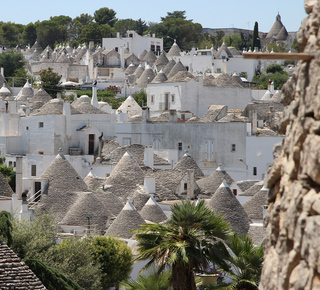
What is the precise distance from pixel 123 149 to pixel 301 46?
160 ft

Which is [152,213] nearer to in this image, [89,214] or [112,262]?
[89,214]

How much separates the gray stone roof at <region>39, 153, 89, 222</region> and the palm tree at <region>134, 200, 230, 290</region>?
25.3 metres

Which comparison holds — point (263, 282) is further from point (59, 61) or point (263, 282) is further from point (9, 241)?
point (59, 61)

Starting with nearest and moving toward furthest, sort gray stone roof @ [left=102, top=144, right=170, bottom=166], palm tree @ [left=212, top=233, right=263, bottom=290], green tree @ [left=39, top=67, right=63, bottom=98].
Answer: palm tree @ [left=212, top=233, right=263, bottom=290] < gray stone roof @ [left=102, top=144, right=170, bottom=166] < green tree @ [left=39, top=67, right=63, bottom=98]

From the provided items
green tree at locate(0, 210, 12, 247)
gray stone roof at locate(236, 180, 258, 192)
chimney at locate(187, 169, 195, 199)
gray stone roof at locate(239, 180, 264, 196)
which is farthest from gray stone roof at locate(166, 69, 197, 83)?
green tree at locate(0, 210, 12, 247)

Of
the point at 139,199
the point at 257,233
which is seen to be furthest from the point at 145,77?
the point at 257,233

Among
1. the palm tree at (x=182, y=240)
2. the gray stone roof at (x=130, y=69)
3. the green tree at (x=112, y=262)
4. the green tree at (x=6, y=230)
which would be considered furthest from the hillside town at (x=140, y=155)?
the palm tree at (x=182, y=240)

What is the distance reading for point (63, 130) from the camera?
192ft

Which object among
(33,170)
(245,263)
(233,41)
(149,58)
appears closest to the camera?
(245,263)

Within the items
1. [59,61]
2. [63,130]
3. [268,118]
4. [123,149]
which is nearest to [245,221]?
[123,149]

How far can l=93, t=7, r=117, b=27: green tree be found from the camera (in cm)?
16516

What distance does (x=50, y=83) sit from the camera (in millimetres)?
92125

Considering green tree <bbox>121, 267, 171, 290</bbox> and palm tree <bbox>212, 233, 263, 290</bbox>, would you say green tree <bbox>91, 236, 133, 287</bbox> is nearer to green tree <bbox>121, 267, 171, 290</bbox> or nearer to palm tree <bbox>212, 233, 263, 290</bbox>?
green tree <bbox>121, 267, 171, 290</bbox>

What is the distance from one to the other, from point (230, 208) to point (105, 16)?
130344mm
